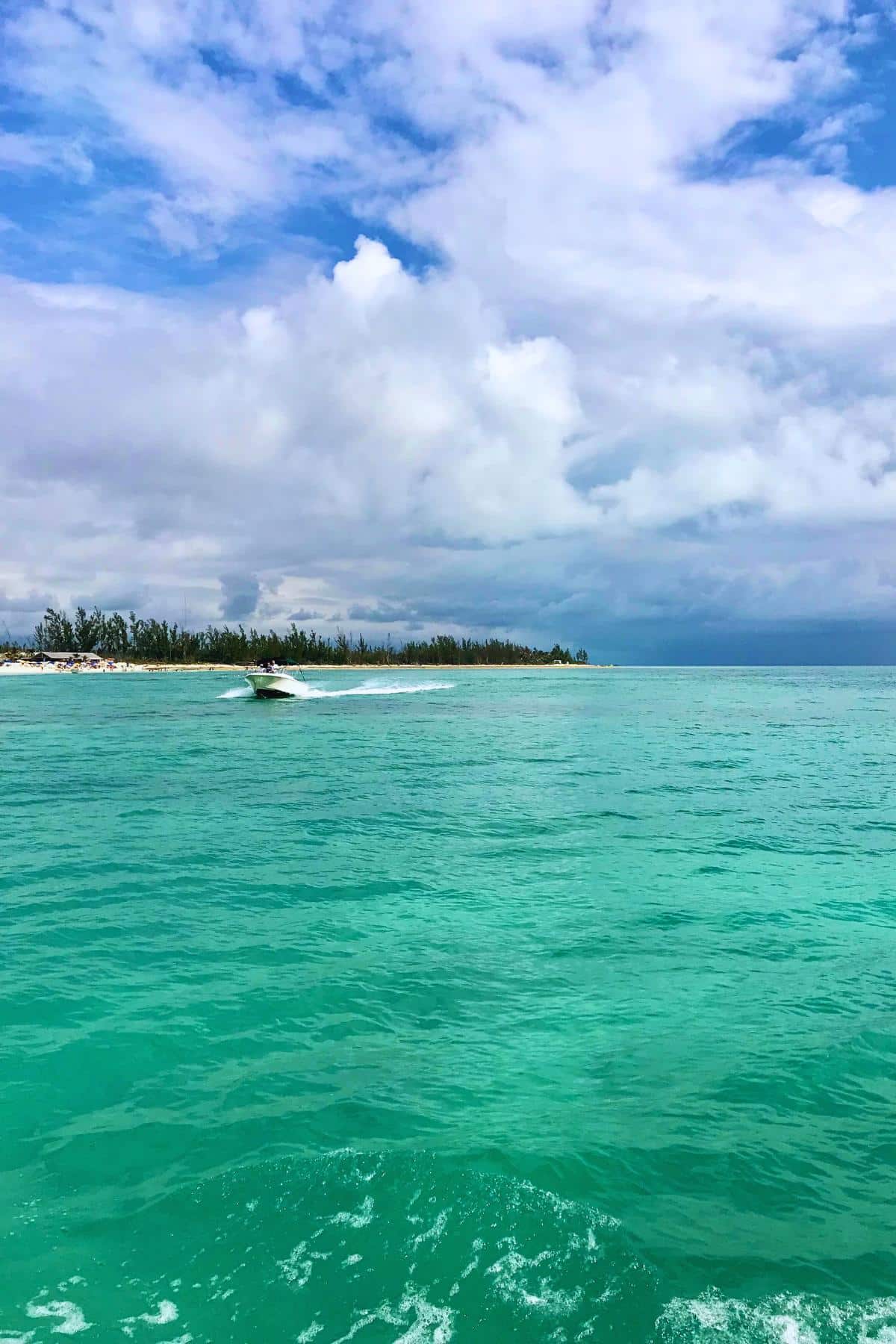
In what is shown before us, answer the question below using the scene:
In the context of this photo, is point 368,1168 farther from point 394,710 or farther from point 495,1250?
point 394,710

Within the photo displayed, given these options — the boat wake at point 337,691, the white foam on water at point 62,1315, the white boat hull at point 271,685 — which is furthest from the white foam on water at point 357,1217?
the boat wake at point 337,691

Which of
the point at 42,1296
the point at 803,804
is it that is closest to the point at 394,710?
the point at 803,804

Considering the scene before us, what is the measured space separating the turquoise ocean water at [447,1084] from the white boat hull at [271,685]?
68.1 m

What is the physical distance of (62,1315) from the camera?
6.43 metres

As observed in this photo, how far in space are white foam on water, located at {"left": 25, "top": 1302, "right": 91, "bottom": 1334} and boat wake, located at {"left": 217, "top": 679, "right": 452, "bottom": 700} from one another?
9201cm

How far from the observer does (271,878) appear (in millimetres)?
19625

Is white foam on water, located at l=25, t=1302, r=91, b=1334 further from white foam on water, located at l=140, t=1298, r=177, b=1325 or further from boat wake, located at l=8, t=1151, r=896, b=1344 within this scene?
white foam on water, located at l=140, t=1298, r=177, b=1325

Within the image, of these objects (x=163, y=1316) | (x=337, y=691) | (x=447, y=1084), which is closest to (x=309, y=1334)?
(x=163, y=1316)

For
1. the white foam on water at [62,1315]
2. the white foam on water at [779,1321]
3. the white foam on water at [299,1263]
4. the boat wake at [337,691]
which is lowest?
the white foam on water at [779,1321]

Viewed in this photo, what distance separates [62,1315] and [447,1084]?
180 inches

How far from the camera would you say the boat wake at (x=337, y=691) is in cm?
10194

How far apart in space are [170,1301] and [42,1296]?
1.02m

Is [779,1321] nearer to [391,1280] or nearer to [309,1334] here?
[391,1280]

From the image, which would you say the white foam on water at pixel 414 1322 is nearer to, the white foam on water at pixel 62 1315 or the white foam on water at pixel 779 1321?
the white foam on water at pixel 779 1321
